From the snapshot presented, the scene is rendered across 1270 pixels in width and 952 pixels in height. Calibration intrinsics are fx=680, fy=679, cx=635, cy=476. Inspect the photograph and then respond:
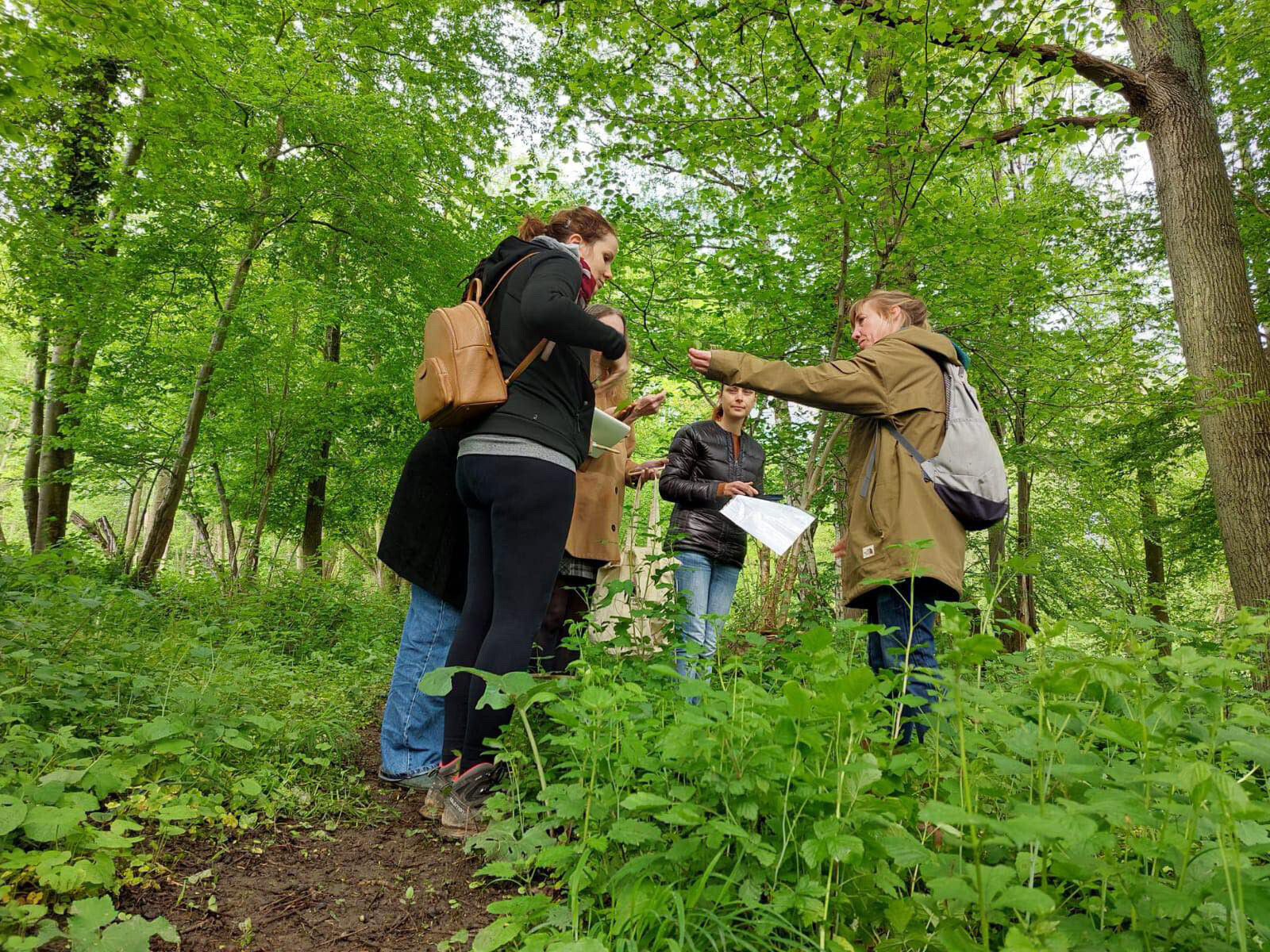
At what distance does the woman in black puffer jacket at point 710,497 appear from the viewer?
3.54m

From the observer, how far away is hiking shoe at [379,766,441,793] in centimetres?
258

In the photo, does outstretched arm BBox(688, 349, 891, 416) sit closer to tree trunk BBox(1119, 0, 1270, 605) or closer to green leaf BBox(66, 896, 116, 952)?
green leaf BBox(66, 896, 116, 952)

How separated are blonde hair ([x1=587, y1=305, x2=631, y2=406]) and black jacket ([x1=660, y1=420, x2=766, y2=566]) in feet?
2.19

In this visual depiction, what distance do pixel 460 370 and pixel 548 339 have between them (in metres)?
0.30

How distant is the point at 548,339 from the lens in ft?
7.36

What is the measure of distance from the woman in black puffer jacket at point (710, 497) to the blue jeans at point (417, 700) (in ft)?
3.74

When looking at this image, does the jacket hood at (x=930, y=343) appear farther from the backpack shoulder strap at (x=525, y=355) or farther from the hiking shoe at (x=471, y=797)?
the hiking shoe at (x=471, y=797)

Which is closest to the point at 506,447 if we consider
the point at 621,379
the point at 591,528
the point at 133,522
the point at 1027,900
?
the point at 621,379

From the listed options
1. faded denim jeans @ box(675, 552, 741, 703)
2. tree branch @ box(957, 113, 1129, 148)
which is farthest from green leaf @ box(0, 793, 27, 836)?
tree branch @ box(957, 113, 1129, 148)

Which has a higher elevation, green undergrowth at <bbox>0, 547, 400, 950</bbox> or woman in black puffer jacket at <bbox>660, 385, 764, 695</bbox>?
woman in black puffer jacket at <bbox>660, 385, 764, 695</bbox>

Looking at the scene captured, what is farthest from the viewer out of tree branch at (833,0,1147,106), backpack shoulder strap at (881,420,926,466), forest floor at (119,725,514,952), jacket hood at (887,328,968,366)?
tree branch at (833,0,1147,106)

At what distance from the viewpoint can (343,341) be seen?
996 centimetres

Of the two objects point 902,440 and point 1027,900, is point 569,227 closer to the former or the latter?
point 902,440

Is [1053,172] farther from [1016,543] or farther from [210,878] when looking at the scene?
[210,878]
